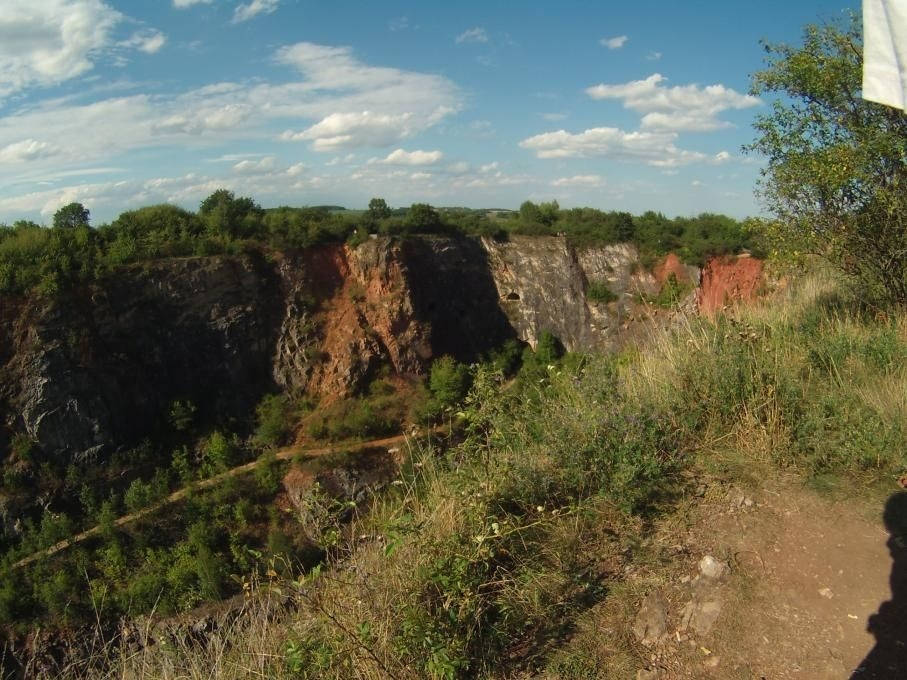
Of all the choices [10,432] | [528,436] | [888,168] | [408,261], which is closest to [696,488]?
[528,436]

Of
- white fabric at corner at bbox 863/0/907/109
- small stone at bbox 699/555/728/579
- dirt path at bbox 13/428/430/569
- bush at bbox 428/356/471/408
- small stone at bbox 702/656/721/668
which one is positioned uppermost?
white fabric at corner at bbox 863/0/907/109

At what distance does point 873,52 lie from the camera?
1703 mm

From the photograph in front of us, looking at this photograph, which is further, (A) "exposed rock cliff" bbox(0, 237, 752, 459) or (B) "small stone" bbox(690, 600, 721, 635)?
(A) "exposed rock cliff" bbox(0, 237, 752, 459)

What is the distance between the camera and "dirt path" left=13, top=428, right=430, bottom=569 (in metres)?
15.2

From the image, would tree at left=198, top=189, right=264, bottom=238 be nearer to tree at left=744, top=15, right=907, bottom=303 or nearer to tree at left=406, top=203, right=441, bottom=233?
tree at left=406, top=203, right=441, bottom=233

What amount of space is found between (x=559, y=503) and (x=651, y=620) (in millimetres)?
928

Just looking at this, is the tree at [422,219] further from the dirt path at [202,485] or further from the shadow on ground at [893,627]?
the shadow on ground at [893,627]

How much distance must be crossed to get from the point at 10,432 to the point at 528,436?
18.7m

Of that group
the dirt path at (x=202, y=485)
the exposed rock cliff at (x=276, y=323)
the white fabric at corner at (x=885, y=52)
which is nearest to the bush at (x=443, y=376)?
the exposed rock cliff at (x=276, y=323)

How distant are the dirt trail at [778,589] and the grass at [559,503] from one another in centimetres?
20

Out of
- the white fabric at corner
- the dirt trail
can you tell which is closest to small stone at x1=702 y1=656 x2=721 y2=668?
the dirt trail

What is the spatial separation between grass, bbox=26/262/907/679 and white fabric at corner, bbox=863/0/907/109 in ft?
6.74

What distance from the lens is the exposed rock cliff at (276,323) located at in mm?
18438

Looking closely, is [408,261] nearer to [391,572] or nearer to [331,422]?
[331,422]
